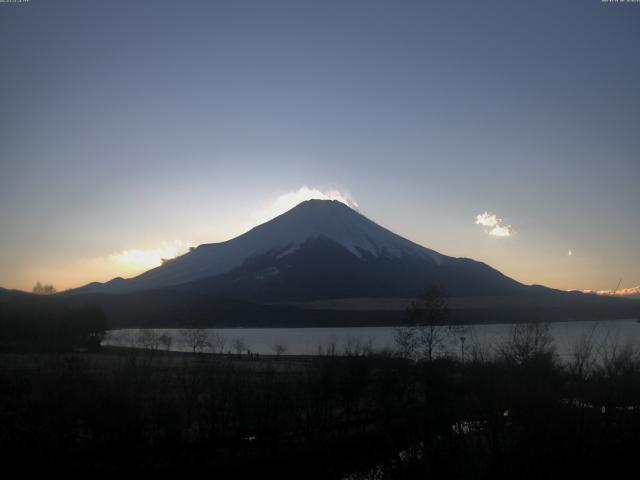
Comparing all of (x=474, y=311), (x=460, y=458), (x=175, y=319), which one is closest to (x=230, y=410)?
(x=460, y=458)

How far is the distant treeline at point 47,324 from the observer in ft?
Answer: 148

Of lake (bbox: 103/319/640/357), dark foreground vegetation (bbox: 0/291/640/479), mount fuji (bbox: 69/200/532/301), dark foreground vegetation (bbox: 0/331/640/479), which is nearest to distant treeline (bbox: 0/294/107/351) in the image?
lake (bbox: 103/319/640/357)

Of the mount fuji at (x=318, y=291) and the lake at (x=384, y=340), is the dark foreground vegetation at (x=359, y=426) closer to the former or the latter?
the lake at (x=384, y=340)

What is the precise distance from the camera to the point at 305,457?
1441 centimetres

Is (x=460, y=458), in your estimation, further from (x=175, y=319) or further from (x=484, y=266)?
(x=484, y=266)

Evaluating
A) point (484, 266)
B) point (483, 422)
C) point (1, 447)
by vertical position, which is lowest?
point (1, 447)

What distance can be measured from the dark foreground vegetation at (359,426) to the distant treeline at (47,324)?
29.5 meters

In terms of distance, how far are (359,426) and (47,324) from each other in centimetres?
4118

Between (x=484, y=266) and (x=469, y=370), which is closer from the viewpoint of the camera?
(x=469, y=370)

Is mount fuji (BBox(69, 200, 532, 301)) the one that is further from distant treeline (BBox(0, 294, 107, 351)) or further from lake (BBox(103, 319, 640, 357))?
distant treeline (BBox(0, 294, 107, 351))

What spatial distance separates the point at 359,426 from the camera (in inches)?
686

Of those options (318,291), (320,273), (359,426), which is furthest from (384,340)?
(320,273)

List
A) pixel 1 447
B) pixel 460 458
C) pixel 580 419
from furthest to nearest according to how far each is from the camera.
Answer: pixel 1 447, pixel 460 458, pixel 580 419

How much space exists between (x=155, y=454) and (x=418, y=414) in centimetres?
622
